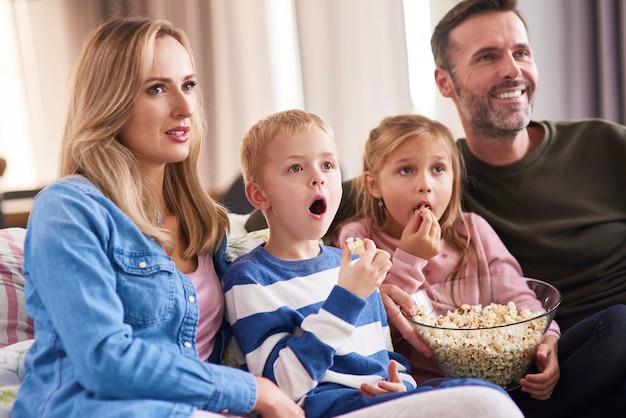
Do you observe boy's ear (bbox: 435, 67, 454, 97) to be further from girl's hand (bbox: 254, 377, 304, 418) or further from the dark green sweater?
girl's hand (bbox: 254, 377, 304, 418)

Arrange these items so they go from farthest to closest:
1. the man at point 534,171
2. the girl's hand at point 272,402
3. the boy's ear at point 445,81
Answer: the boy's ear at point 445,81 < the man at point 534,171 < the girl's hand at point 272,402

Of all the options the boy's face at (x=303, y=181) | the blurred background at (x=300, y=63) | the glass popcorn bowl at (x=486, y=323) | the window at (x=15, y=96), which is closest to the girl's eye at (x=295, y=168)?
the boy's face at (x=303, y=181)

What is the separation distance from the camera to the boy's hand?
50.3 inches

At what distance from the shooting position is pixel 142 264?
4.05 feet

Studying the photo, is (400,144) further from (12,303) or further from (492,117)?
(12,303)

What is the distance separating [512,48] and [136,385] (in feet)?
4.84

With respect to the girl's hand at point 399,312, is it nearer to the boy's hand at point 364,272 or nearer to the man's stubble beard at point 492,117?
the boy's hand at point 364,272

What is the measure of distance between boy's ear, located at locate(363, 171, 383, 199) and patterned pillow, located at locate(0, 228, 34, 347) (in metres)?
0.84

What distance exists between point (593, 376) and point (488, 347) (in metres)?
0.26

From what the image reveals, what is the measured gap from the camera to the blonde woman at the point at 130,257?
110 cm

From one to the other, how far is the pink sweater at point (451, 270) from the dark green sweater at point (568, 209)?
0.12 metres

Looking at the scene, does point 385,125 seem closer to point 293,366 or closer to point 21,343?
point 293,366

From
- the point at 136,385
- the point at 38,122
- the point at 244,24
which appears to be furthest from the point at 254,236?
the point at 38,122

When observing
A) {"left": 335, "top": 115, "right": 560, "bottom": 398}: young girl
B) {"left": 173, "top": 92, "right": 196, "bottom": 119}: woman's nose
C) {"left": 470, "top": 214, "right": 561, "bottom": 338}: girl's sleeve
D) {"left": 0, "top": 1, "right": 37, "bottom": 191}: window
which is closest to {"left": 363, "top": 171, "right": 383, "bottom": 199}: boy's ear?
{"left": 335, "top": 115, "right": 560, "bottom": 398}: young girl
